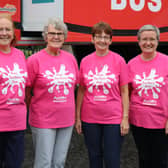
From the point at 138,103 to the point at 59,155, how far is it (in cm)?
77

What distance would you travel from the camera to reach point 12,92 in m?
2.13

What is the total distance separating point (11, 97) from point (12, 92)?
4 centimetres

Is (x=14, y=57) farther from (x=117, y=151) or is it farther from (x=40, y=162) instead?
(x=117, y=151)

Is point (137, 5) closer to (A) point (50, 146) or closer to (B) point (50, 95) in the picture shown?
(B) point (50, 95)

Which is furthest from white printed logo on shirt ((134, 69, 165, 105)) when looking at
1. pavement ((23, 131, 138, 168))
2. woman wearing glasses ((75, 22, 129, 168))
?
pavement ((23, 131, 138, 168))

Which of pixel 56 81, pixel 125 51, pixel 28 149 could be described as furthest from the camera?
pixel 125 51

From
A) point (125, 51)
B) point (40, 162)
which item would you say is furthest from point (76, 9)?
point (40, 162)

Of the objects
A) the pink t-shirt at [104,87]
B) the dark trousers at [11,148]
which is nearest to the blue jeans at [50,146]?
the dark trousers at [11,148]

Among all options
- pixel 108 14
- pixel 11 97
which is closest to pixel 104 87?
pixel 11 97

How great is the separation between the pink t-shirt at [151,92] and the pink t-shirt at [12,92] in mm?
917

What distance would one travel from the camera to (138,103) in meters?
2.48

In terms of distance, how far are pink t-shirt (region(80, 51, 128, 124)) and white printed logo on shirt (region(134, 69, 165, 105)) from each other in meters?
0.13

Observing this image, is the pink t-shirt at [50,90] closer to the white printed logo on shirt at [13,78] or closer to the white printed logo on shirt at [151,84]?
the white printed logo on shirt at [13,78]

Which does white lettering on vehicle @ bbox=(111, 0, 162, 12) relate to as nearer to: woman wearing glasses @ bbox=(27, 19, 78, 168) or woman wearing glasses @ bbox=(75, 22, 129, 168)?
woman wearing glasses @ bbox=(75, 22, 129, 168)
